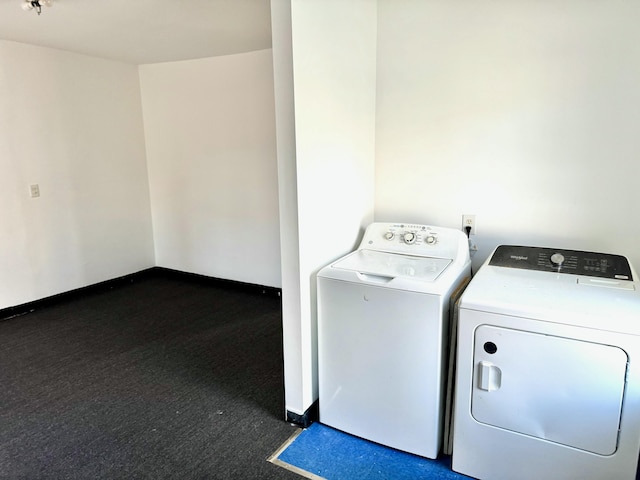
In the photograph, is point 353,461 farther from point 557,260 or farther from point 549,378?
point 557,260

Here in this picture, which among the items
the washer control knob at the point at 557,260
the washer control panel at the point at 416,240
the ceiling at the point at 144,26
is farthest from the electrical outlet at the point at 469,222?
the ceiling at the point at 144,26

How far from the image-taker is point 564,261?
6.62ft

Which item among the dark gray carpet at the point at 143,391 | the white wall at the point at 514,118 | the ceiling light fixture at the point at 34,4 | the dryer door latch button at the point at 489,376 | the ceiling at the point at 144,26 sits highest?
the ceiling at the point at 144,26

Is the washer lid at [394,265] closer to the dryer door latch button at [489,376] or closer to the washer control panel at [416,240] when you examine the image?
the washer control panel at [416,240]

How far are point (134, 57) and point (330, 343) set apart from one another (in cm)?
342

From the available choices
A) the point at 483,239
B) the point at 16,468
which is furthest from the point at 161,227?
the point at 483,239

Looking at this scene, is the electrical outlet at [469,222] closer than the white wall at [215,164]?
Yes

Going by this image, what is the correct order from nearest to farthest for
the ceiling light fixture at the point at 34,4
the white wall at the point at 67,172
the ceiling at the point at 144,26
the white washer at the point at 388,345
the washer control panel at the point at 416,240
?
1. the white washer at the point at 388,345
2. the washer control panel at the point at 416,240
3. the ceiling light fixture at the point at 34,4
4. the ceiling at the point at 144,26
5. the white wall at the point at 67,172

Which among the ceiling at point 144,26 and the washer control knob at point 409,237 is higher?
the ceiling at point 144,26

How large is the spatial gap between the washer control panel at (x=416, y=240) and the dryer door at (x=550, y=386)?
2.07 ft

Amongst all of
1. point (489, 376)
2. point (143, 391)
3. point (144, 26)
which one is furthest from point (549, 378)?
point (144, 26)

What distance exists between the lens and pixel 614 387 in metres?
1.48

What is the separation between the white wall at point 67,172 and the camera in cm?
345

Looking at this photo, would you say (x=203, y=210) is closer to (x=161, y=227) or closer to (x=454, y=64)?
(x=161, y=227)
